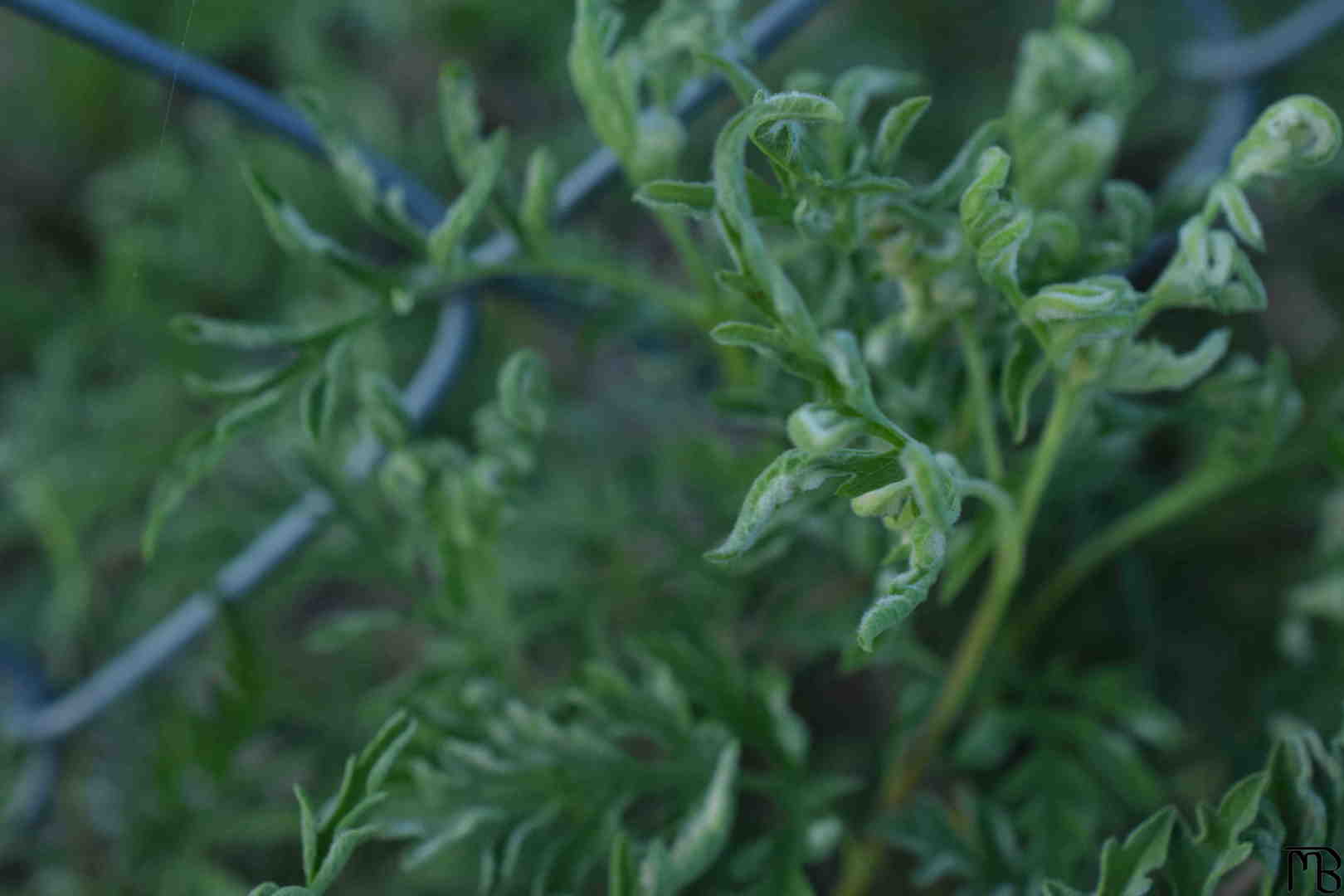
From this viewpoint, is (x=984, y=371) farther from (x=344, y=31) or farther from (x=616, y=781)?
(x=344, y=31)

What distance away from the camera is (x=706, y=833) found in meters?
0.53

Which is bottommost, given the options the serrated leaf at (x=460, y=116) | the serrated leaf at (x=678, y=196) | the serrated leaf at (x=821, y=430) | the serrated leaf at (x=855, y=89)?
the serrated leaf at (x=821, y=430)

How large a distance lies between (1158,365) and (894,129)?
134 millimetres

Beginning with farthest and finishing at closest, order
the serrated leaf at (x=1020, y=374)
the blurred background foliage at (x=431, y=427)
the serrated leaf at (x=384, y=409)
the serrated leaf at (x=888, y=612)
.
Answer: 1. the blurred background foliage at (x=431, y=427)
2. the serrated leaf at (x=384, y=409)
3. the serrated leaf at (x=1020, y=374)
4. the serrated leaf at (x=888, y=612)

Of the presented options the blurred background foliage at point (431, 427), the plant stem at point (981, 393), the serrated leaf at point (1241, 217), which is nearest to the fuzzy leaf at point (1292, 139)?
the serrated leaf at point (1241, 217)

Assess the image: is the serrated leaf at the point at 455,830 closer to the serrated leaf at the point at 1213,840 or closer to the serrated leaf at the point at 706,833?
the serrated leaf at the point at 706,833

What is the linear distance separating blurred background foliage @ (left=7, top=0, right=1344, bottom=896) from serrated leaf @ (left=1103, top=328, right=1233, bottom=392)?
0.51ft

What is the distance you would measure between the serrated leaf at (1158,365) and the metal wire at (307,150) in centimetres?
20

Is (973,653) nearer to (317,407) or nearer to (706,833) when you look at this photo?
(706,833)

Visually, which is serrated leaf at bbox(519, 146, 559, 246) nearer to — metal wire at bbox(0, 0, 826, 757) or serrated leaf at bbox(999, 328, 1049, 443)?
metal wire at bbox(0, 0, 826, 757)

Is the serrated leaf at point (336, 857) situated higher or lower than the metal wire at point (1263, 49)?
higher

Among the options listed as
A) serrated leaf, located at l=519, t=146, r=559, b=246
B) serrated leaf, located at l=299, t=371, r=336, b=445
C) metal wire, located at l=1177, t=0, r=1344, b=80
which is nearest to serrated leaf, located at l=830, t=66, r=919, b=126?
serrated leaf, located at l=519, t=146, r=559, b=246

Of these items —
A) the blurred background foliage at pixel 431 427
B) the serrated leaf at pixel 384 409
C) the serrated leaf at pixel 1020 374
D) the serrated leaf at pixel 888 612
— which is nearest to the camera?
the serrated leaf at pixel 888 612

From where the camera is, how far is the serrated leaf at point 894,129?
425 mm
